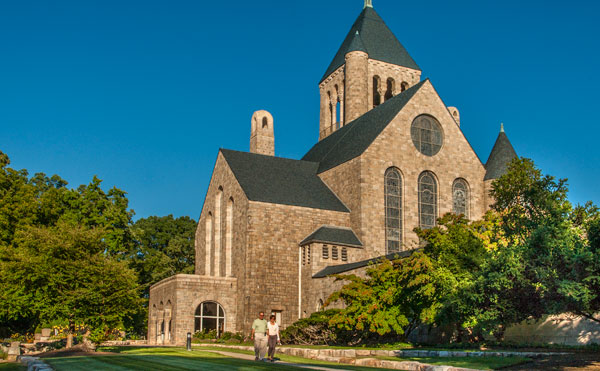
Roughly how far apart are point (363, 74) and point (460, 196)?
53.5 ft

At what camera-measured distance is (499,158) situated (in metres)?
46.0

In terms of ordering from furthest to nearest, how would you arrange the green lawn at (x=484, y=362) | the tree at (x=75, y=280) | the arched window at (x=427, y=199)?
the arched window at (x=427, y=199) < the tree at (x=75, y=280) < the green lawn at (x=484, y=362)

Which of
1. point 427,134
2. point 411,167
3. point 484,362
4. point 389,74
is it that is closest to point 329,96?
point 389,74

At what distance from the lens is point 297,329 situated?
3525cm

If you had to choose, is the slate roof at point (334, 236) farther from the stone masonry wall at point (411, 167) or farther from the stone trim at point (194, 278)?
the stone trim at point (194, 278)

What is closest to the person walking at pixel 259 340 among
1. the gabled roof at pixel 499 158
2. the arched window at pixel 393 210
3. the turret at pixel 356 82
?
the arched window at pixel 393 210

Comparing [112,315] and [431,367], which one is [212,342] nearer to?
[112,315]

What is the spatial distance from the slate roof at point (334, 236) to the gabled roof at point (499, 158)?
1088 cm

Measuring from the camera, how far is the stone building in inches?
1613

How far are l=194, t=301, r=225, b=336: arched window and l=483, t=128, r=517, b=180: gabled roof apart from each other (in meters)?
20.1

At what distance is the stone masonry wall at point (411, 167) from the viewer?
4272 centimetres

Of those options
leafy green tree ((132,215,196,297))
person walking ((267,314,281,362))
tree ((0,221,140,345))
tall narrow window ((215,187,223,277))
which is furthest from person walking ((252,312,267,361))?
leafy green tree ((132,215,196,297))

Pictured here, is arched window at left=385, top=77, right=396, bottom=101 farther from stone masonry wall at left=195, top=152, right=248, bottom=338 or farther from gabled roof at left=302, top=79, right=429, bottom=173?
stone masonry wall at left=195, top=152, right=248, bottom=338

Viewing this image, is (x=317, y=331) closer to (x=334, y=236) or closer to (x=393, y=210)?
(x=334, y=236)
